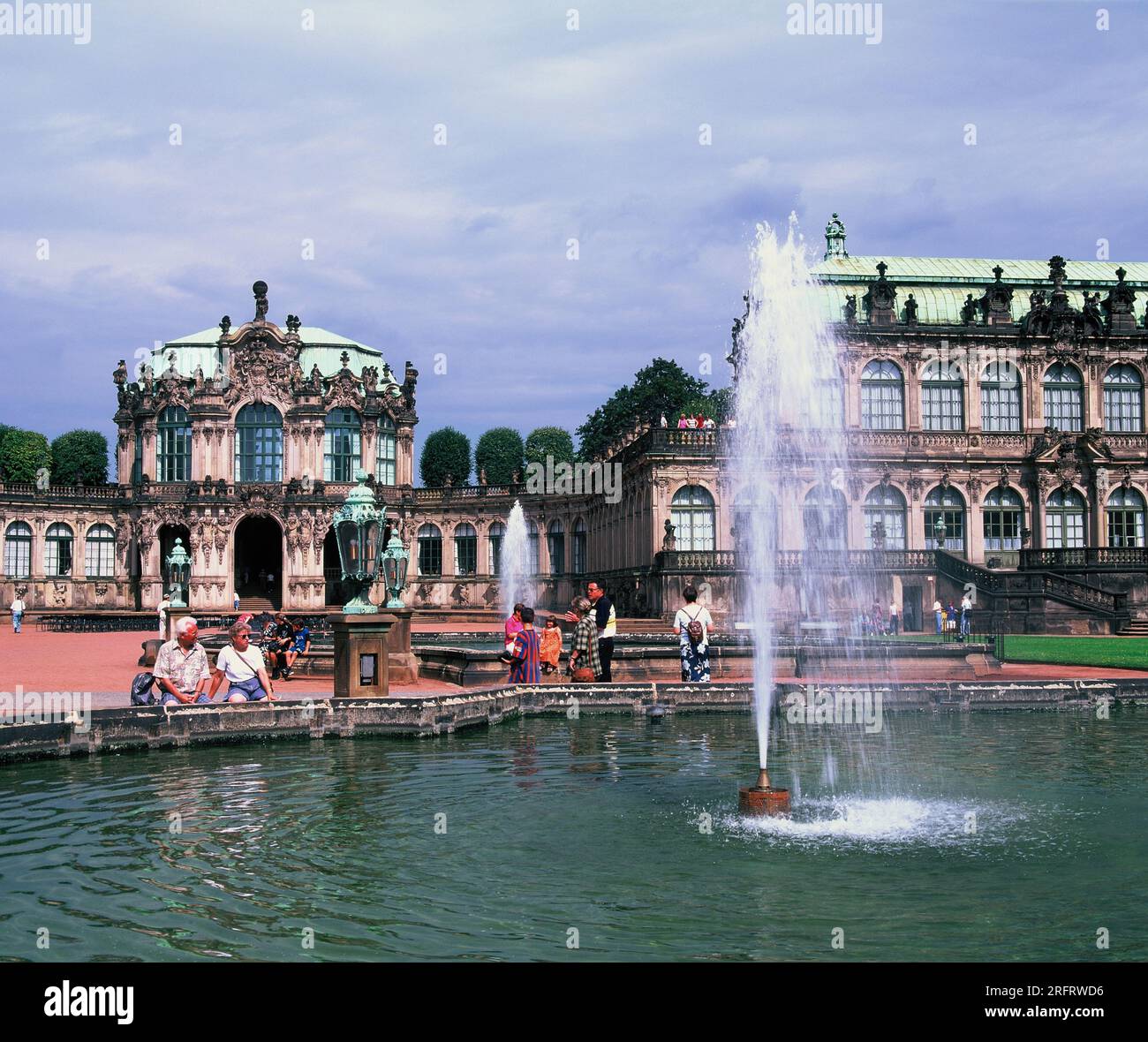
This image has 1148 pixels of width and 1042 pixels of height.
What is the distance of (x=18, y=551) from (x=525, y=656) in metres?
55.1

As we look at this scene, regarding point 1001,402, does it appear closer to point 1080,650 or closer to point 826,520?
point 826,520

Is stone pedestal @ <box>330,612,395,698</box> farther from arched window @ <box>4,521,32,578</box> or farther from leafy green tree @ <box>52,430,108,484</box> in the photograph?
leafy green tree @ <box>52,430,108,484</box>

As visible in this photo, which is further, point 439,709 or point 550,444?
point 550,444

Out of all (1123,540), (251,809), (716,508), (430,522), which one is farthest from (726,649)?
(430,522)

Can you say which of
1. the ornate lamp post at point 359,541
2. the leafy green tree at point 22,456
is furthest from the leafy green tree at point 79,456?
the ornate lamp post at point 359,541

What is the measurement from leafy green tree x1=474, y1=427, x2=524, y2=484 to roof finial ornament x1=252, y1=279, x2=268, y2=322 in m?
32.7

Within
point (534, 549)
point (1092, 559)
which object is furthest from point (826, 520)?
point (534, 549)

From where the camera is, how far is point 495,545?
2825 inches

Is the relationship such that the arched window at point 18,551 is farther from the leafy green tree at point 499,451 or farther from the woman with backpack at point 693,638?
the woman with backpack at point 693,638

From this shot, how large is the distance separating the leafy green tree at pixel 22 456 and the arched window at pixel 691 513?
55900 mm

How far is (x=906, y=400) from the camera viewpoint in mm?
54281

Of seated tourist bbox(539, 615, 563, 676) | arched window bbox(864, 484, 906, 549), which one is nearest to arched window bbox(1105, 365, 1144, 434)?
arched window bbox(864, 484, 906, 549)

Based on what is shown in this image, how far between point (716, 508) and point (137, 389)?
35.7 m

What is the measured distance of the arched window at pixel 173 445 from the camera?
66.8 m
